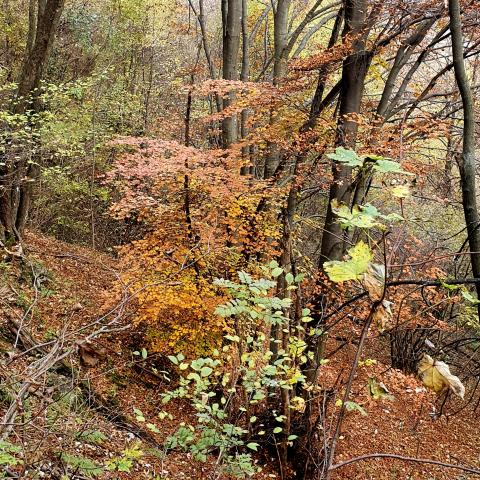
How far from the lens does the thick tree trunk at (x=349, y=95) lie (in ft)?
22.7

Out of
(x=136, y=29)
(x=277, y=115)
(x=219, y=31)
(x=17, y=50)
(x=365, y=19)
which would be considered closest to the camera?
(x=365, y=19)

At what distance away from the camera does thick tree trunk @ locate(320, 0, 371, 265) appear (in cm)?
691

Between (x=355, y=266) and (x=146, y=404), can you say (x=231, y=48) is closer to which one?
(x=146, y=404)

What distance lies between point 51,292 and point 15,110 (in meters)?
3.43

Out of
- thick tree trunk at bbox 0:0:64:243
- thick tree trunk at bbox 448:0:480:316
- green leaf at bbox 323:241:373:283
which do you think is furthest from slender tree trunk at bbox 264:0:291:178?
green leaf at bbox 323:241:373:283

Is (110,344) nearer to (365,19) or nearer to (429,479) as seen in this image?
(429,479)

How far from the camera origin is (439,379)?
1516mm

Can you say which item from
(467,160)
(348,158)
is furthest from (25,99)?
(348,158)

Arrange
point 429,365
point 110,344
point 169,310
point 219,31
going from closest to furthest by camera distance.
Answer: point 429,365 < point 169,310 < point 110,344 < point 219,31

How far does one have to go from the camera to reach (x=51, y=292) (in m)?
9.13

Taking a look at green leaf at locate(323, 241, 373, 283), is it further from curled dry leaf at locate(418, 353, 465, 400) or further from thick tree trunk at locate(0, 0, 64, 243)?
thick tree trunk at locate(0, 0, 64, 243)

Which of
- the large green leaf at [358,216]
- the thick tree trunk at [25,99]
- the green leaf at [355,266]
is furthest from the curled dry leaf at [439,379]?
the thick tree trunk at [25,99]

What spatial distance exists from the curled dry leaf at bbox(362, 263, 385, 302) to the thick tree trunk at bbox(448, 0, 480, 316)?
1.27 metres

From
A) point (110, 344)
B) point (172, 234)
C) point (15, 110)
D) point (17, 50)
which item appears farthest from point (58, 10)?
point (17, 50)
